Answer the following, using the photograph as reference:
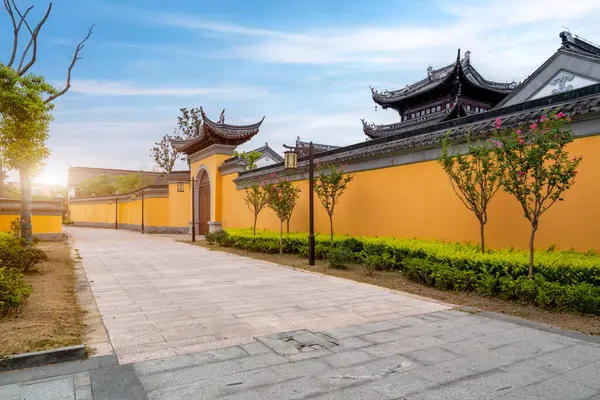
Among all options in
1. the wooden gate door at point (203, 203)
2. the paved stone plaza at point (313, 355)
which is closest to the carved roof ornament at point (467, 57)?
the wooden gate door at point (203, 203)

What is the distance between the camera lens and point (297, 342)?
440cm

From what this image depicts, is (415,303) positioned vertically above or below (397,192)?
below

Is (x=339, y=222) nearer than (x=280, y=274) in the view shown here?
No

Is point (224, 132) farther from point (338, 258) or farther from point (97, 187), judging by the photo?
point (97, 187)

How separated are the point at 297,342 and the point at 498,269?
3843mm

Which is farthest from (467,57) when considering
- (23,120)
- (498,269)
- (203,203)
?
(23,120)

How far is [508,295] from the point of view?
6.18 m

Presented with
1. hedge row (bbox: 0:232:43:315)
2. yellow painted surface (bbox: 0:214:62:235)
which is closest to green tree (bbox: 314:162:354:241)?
hedge row (bbox: 0:232:43:315)

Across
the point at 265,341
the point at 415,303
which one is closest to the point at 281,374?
the point at 265,341

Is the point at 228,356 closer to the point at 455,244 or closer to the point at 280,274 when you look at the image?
the point at 280,274

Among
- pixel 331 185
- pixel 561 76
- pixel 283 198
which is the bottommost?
pixel 283 198

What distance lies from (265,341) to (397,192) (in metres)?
7.16

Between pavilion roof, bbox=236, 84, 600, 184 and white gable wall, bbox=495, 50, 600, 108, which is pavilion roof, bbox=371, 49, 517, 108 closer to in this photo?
white gable wall, bbox=495, 50, 600, 108

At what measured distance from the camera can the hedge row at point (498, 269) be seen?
5539 mm
